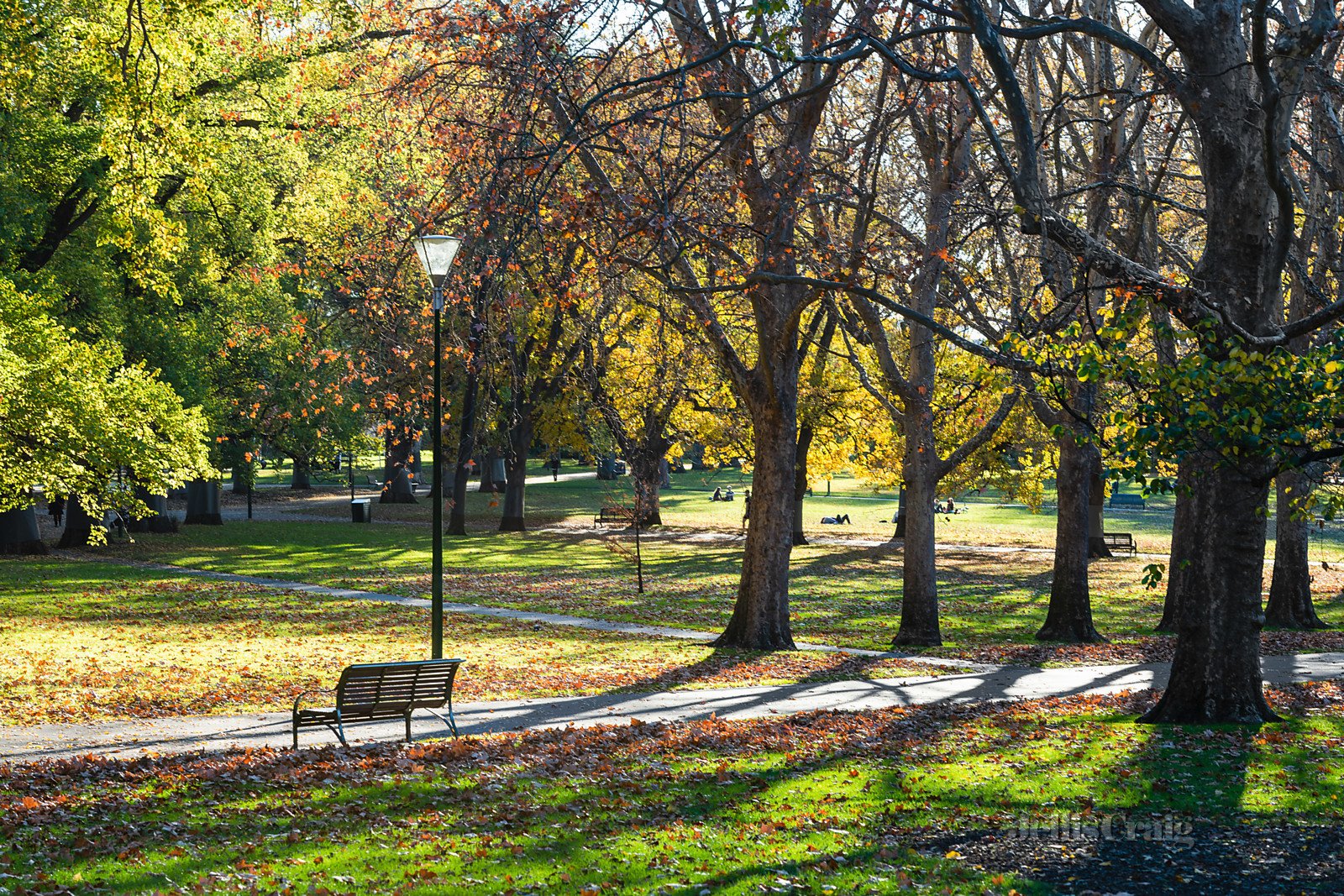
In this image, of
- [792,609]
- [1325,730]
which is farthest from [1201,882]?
[792,609]

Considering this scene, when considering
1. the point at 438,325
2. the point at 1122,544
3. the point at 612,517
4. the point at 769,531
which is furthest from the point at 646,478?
the point at 438,325

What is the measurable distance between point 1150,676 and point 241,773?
11.0 meters

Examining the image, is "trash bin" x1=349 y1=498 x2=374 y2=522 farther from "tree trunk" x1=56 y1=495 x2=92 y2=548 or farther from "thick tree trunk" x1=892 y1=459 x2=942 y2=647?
"thick tree trunk" x1=892 y1=459 x2=942 y2=647

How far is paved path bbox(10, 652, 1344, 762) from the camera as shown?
1030cm

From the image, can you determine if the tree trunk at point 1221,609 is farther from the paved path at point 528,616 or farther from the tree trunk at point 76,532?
the tree trunk at point 76,532

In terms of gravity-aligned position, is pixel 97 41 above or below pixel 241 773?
above

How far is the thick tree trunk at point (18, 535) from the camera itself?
3034 centimetres

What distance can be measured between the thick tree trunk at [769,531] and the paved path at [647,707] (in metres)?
2.86

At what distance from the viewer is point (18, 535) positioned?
30.5 meters

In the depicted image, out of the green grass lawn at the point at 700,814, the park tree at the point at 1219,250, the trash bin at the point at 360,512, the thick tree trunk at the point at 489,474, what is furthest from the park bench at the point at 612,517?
the park tree at the point at 1219,250

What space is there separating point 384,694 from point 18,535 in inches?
969

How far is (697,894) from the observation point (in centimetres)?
601

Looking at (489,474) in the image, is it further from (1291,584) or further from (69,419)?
(1291,584)

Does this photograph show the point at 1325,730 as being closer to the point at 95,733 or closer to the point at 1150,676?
the point at 1150,676
